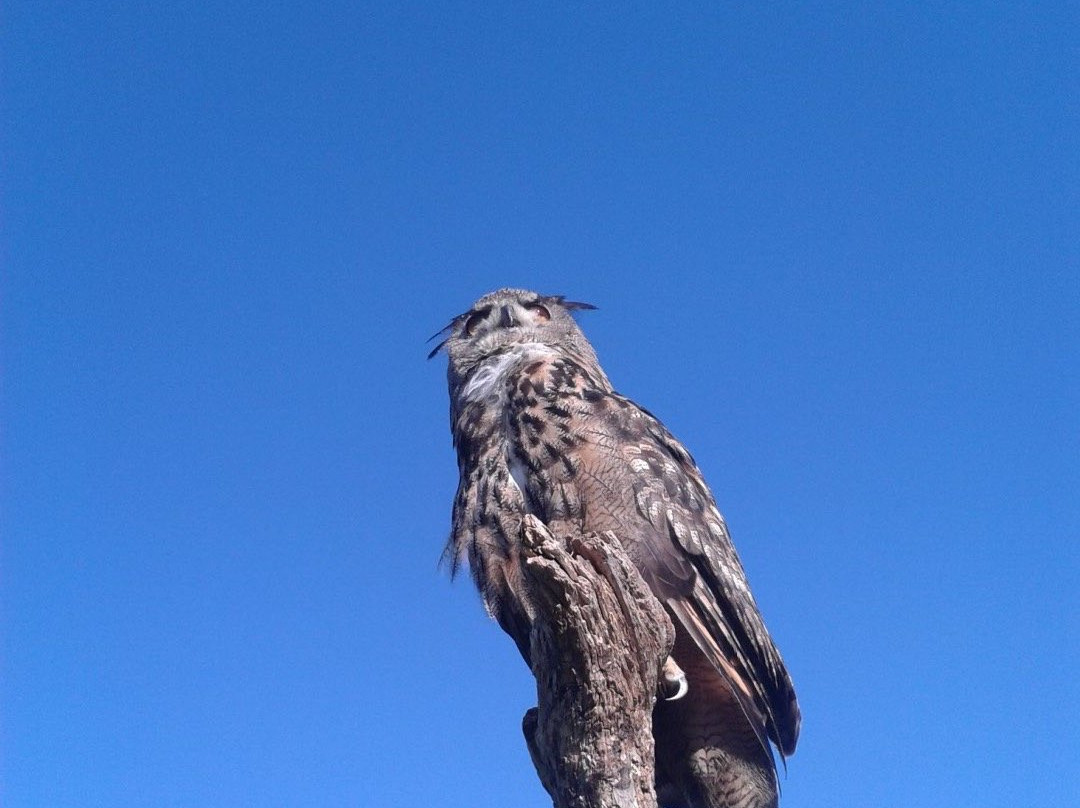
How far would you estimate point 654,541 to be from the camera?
11.9ft

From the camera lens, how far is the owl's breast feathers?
141 inches

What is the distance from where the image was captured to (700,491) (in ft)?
13.7

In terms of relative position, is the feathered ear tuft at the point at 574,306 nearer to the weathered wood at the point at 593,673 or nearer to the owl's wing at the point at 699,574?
the owl's wing at the point at 699,574

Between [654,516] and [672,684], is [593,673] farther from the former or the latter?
[654,516]

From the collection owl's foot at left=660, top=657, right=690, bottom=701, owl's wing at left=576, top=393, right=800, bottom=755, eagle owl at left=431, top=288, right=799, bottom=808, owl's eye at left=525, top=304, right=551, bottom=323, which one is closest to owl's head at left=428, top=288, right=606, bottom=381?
owl's eye at left=525, top=304, right=551, bottom=323

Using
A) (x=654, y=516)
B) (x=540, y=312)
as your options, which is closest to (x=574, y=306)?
(x=540, y=312)

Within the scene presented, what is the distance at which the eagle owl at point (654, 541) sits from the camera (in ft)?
11.6

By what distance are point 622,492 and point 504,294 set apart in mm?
2421

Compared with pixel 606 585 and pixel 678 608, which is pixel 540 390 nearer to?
pixel 678 608

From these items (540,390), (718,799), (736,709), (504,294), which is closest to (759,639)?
(736,709)

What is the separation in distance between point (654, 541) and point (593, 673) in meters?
1.28

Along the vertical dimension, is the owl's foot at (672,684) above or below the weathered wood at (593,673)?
above

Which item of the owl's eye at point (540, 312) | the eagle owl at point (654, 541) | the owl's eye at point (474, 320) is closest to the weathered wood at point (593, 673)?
the eagle owl at point (654, 541)

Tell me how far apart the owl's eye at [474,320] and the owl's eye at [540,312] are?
29cm
